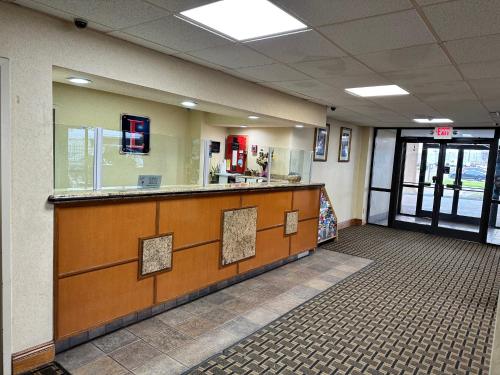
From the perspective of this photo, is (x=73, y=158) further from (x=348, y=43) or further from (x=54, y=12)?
(x=348, y=43)

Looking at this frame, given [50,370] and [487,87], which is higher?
[487,87]

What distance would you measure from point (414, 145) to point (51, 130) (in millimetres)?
8289

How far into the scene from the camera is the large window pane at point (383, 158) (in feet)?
29.6

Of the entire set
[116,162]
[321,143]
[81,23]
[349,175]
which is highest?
[81,23]

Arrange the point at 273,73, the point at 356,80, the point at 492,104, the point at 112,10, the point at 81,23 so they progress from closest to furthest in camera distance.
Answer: the point at 112,10 → the point at 81,23 → the point at 273,73 → the point at 356,80 → the point at 492,104

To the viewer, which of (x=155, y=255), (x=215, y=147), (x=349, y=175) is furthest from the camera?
(x=349, y=175)

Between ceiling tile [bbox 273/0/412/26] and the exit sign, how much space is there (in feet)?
22.1

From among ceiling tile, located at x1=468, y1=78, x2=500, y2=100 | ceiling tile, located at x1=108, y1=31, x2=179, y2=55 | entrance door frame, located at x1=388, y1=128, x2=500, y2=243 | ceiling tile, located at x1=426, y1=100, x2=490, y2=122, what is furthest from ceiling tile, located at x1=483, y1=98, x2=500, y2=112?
ceiling tile, located at x1=108, y1=31, x2=179, y2=55

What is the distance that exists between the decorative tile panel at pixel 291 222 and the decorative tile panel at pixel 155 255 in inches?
88.7

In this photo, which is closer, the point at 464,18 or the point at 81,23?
the point at 464,18

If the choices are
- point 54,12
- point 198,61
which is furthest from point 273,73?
point 54,12

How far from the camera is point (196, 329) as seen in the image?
130 inches

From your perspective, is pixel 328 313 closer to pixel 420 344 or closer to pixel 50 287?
pixel 420 344

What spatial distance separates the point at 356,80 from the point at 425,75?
2.30 ft
